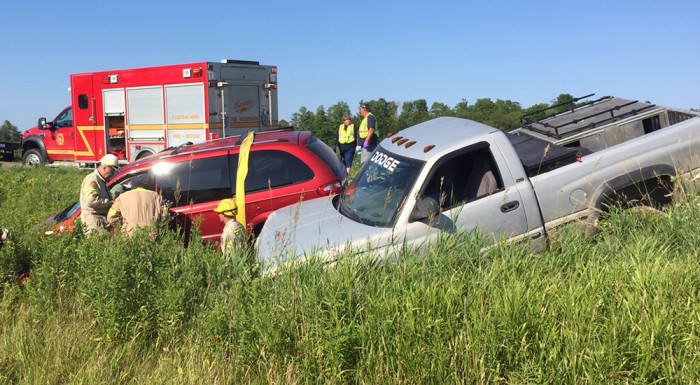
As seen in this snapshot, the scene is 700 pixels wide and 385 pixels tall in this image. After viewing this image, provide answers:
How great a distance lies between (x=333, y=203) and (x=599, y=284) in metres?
3.18

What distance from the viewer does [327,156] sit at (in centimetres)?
786

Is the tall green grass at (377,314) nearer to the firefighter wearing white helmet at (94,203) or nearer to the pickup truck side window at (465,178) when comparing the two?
the pickup truck side window at (465,178)

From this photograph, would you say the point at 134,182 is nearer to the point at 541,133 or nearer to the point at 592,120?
the point at 541,133

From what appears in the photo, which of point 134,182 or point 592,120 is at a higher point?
point 592,120

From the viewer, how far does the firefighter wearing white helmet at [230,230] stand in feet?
17.2

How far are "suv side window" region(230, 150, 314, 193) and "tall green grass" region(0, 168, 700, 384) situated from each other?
213cm

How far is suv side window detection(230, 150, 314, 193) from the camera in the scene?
753 cm

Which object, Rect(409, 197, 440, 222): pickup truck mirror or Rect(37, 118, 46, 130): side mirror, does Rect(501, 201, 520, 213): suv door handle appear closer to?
Rect(409, 197, 440, 222): pickup truck mirror

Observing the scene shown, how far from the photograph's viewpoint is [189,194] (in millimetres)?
7656

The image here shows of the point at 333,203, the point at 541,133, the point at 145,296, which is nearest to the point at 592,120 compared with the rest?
the point at 541,133

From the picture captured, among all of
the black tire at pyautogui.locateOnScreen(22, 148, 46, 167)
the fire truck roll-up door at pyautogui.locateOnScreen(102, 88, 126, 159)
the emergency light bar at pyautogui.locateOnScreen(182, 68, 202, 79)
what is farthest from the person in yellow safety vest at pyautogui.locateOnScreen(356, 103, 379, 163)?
the black tire at pyautogui.locateOnScreen(22, 148, 46, 167)

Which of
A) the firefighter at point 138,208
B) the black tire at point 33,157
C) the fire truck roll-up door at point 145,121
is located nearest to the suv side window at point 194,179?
the firefighter at point 138,208

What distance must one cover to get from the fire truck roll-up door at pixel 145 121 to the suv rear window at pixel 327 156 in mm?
10981

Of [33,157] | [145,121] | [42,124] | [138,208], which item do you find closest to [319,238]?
[138,208]
